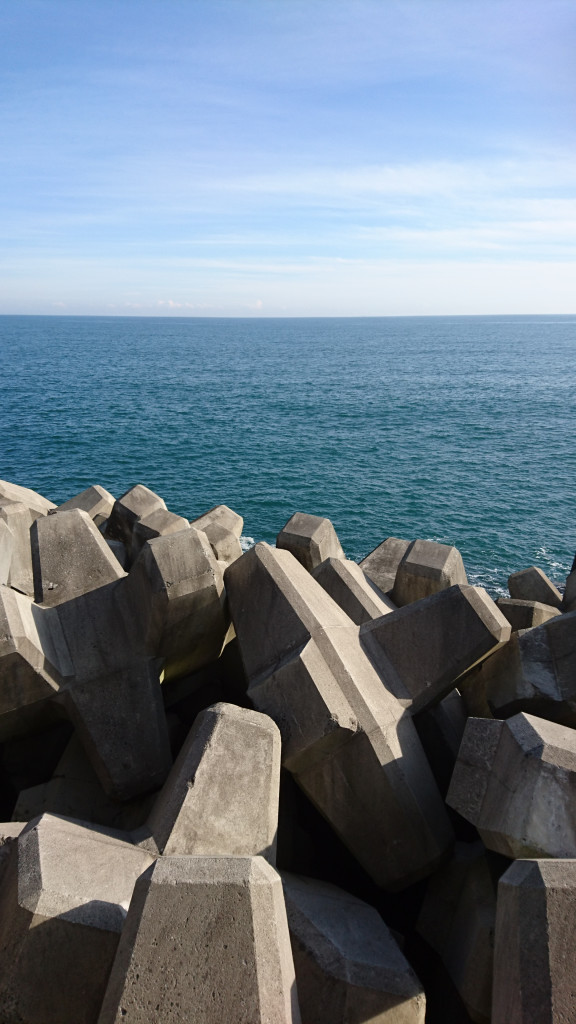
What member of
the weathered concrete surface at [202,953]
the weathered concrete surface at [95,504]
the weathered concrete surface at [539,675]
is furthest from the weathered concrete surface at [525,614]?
the weathered concrete surface at [95,504]

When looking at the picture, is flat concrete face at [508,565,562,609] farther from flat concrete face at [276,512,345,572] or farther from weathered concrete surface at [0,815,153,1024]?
weathered concrete surface at [0,815,153,1024]

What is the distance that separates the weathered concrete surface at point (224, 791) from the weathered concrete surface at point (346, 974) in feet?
1.32

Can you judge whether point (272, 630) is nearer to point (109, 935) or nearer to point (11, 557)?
point (109, 935)

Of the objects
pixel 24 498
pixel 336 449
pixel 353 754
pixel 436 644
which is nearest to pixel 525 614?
pixel 436 644

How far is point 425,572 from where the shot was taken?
737cm

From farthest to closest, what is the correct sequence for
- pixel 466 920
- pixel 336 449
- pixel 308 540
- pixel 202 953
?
pixel 336 449 → pixel 308 540 → pixel 466 920 → pixel 202 953

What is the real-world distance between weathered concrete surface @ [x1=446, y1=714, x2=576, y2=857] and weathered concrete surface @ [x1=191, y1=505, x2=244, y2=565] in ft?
14.6

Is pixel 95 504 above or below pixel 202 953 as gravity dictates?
above

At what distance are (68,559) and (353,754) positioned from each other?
2866 mm

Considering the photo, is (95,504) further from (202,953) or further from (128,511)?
(202,953)

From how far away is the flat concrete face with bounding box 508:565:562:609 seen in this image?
A: 10.0 metres

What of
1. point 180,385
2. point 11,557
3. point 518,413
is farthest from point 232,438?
point 11,557

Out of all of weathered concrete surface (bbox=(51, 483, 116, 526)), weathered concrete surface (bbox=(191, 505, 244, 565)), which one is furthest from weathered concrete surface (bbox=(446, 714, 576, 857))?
weathered concrete surface (bbox=(51, 483, 116, 526))

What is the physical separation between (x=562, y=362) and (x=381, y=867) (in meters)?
89.1
